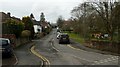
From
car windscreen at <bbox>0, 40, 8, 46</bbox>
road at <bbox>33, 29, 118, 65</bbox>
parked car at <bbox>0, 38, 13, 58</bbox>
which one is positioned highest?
car windscreen at <bbox>0, 40, 8, 46</bbox>

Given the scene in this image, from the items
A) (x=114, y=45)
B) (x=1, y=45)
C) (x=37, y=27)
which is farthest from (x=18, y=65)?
(x=37, y=27)

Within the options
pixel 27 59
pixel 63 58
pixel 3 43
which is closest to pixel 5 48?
pixel 3 43

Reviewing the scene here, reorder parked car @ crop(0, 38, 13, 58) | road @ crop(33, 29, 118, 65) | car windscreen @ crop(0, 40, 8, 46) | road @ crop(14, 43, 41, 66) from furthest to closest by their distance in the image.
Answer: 1. car windscreen @ crop(0, 40, 8, 46)
2. parked car @ crop(0, 38, 13, 58)
3. road @ crop(33, 29, 118, 65)
4. road @ crop(14, 43, 41, 66)

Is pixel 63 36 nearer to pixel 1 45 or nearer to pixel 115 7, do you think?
pixel 115 7

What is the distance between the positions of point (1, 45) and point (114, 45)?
13524mm

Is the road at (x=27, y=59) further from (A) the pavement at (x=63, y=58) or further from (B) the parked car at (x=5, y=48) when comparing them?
(B) the parked car at (x=5, y=48)

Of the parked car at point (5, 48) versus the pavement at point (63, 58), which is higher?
the parked car at point (5, 48)

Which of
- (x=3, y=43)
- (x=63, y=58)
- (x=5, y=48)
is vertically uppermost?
(x=3, y=43)

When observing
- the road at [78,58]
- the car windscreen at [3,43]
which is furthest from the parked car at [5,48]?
the road at [78,58]

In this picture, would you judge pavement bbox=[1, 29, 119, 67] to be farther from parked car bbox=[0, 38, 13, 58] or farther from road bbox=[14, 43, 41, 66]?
parked car bbox=[0, 38, 13, 58]

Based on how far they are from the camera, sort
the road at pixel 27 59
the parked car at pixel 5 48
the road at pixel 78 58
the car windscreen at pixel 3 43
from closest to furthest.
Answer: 1. the road at pixel 27 59
2. the road at pixel 78 58
3. the parked car at pixel 5 48
4. the car windscreen at pixel 3 43

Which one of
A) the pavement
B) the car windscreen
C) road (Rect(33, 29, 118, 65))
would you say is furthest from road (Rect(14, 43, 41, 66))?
the car windscreen

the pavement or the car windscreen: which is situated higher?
the car windscreen

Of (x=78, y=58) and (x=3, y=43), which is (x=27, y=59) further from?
(x=78, y=58)
